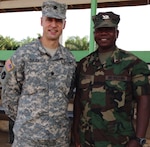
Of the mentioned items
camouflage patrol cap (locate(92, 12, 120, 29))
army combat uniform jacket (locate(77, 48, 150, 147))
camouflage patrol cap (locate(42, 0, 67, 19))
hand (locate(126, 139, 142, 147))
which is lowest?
hand (locate(126, 139, 142, 147))

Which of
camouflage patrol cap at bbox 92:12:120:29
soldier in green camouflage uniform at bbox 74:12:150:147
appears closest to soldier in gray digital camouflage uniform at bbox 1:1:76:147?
soldier in green camouflage uniform at bbox 74:12:150:147

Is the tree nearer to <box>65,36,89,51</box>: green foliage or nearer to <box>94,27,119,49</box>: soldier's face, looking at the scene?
<box>65,36,89,51</box>: green foliage

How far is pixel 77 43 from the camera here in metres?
4.91

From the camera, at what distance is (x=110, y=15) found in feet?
6.89

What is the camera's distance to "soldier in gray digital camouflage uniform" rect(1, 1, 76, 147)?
2.16m

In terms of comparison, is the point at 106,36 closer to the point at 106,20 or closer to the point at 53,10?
the point at 106,20

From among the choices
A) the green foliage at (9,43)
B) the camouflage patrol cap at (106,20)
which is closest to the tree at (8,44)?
the green foliage at (9,43)

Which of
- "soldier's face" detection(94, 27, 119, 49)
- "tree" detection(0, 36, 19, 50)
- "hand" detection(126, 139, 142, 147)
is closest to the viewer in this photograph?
"hand" detection(126, 139, 142, 147)

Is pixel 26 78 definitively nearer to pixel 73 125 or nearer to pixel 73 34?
pixel 73 125

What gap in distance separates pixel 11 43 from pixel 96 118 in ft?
12.5

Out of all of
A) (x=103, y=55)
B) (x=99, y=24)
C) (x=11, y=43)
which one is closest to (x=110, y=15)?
(x=99, y=24)

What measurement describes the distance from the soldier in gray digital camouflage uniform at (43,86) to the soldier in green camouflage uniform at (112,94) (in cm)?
17

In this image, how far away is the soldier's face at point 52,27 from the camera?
7.27 feet

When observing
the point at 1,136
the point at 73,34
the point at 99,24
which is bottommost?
the point at 1,136
